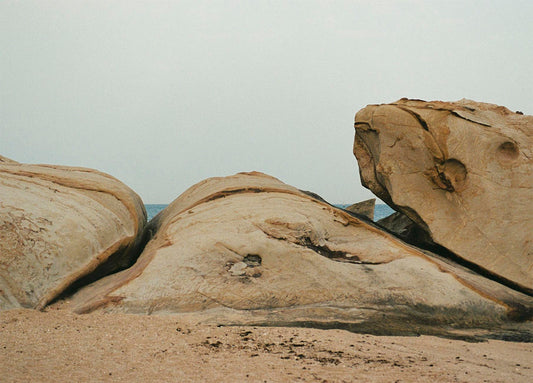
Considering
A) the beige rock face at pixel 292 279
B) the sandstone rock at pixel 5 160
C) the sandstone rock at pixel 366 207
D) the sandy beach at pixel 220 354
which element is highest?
the sandstone rock at pixel 366 207

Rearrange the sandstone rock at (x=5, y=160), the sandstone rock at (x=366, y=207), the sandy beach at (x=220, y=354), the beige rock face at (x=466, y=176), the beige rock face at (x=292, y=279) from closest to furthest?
the sandy beach at (x=220, y=354) < the beige rock face at (x=292, y=279) < the beige rock face at (x=466, y=176) < the sandstone rock at (x=5, y=160) < the sandstone rock at (x=366, y=207)

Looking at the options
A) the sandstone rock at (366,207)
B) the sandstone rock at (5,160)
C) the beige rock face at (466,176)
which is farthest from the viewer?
the sandstone rock at (366,207)

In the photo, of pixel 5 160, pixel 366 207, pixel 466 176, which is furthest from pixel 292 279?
pixel 5 160

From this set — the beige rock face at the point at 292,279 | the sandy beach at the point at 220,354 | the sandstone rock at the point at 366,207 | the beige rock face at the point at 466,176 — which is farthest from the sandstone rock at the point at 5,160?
the sandstone rock at the point at 366,207

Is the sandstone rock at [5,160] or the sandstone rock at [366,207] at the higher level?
the sandstone rock at [366,207]

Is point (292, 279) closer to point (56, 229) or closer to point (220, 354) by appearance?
A: point (220, 354)

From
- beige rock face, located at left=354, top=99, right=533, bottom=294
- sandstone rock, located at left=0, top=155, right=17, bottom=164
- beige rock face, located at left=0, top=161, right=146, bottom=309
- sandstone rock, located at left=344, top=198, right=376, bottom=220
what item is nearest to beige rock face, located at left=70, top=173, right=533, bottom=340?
beige rock face, located at left=0, top=161, right=146, bottom=309

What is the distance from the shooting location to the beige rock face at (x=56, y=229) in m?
4.69

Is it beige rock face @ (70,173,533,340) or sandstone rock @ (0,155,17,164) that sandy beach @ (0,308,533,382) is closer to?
beige rock face @ (70,173,533,340)

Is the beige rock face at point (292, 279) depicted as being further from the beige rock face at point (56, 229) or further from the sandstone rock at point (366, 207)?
the sandstone rock at point (366, 207)

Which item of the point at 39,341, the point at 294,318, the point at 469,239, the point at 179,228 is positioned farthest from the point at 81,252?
the point at 469,239

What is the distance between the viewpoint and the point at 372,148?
22.8 feet

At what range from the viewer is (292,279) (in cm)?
500

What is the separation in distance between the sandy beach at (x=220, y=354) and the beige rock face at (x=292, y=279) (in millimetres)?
364
